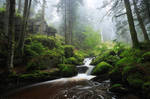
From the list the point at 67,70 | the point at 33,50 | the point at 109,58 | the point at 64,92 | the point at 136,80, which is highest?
the point at 33,50

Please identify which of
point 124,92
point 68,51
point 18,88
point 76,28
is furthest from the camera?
point 76,28

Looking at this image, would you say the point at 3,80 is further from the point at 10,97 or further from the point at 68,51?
the point at 68,51

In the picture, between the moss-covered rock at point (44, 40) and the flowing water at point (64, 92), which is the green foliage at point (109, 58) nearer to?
the flowing water at point (64, 92)

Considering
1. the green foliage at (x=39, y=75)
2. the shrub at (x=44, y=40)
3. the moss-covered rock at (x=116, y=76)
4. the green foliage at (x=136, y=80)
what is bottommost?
the green foliage at (x=39, y=75)

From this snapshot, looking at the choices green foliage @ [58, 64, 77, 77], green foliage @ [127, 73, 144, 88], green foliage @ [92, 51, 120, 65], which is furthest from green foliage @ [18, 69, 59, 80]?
green foliage @ [92, 51, 120, 65]

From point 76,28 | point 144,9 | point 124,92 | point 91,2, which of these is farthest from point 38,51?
point 91,2

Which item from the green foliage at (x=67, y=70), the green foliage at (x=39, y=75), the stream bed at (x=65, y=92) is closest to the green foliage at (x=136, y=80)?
the stream bed at (x=65, y=92)

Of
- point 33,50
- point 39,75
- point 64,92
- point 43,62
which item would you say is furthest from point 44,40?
point 64,92

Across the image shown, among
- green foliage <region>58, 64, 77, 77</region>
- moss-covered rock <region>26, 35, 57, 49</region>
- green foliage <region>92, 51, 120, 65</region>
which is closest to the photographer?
green foliage <region>58, 64, 77, 77</region>

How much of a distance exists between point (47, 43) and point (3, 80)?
7807mm

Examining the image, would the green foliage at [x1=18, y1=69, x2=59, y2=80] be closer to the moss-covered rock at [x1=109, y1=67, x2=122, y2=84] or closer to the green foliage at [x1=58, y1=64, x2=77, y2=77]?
the green foliage at [x1=58, y1=64, x2=77, y2=77]

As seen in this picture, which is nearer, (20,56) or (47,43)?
(20,56)

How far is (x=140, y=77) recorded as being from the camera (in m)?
3.59

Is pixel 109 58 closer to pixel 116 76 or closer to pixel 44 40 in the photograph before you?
pixel 116 76
